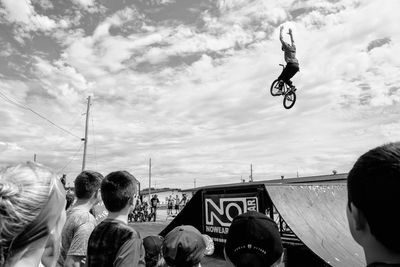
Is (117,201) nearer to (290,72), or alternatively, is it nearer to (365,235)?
(365,235)

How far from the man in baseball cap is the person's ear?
1341 mm

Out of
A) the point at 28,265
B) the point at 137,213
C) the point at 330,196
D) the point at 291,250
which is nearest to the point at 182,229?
the point at 28,265

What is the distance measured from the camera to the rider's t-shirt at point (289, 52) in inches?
433

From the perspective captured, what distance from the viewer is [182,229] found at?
246cm

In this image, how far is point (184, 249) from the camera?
2.28 metres

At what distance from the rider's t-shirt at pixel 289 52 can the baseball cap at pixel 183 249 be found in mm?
9564

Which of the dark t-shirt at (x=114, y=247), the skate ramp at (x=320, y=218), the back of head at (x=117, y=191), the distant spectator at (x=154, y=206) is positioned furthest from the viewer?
the distant spectator at (x=154, y=206)

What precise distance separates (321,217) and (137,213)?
21362 millimetres

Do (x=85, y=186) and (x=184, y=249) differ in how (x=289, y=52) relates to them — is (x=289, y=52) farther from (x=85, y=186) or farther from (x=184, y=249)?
(x=184, y=249)

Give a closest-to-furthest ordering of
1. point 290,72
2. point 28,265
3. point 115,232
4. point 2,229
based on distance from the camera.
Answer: point 2,229 < point 28,265 < point 115,232 < point 290,72

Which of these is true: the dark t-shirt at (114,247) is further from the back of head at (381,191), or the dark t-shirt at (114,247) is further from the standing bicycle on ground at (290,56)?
the standing bicycle on ground at (290,56)

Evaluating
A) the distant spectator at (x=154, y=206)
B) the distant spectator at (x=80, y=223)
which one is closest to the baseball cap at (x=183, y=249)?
the distant spectator at (x=80, y=223)

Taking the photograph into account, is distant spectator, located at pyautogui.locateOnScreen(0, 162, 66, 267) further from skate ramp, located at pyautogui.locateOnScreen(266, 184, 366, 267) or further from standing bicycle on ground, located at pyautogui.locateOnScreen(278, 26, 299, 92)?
standing bicycle on ground, located at pyautogui.locateOnScreen(278, 26, 299, 92)

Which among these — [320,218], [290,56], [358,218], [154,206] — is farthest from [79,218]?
[154,206]
